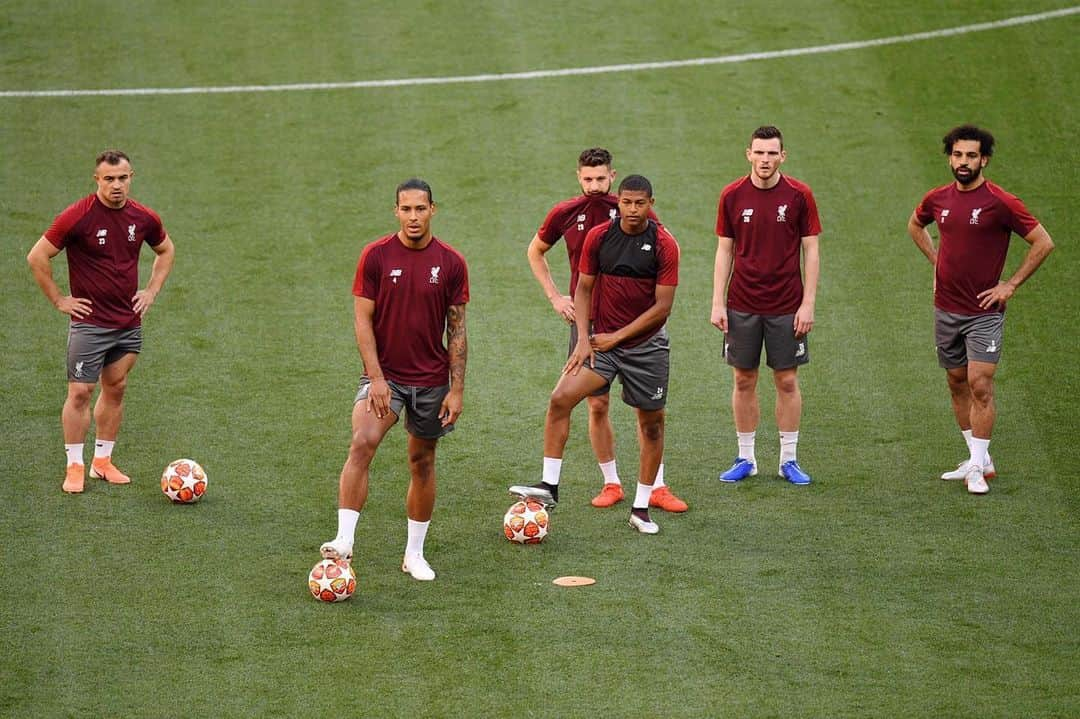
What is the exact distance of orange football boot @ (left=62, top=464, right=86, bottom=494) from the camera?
10.5 meters

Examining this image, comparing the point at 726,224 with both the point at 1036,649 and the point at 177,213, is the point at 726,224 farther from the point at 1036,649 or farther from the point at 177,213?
the point at 177,213

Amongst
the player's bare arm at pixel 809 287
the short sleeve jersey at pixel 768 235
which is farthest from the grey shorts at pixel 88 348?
the player's bare arm at pixel 809 287

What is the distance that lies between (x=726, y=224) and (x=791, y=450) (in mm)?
1727

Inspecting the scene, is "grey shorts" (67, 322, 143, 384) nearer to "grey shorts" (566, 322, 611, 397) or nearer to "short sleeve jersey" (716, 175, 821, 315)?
"grey shorts" (566, 322, 611, 397)

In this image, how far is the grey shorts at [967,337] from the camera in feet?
34.8

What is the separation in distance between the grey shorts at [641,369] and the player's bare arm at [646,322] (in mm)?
90

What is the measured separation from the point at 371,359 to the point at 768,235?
3.32 meters

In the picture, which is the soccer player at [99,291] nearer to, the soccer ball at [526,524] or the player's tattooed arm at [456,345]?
the player's tattooed arm at [456,345]

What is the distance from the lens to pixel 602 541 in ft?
32.3

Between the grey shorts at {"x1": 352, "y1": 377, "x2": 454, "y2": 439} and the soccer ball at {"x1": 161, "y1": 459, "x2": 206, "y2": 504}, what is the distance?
1.82 metres

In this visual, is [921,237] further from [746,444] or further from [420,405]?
[420,405]

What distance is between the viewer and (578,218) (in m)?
10.4

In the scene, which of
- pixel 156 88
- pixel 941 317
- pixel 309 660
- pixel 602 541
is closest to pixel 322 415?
pixel 602 541

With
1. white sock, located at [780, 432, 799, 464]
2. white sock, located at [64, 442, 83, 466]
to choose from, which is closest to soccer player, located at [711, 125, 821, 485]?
white sock, located at [780, 432, 799, 464]
